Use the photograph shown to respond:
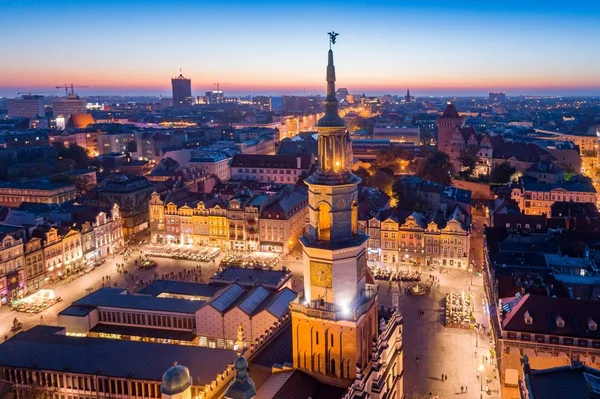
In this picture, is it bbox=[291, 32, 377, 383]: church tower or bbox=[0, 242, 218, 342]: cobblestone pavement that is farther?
bbox=[0, 242, 218, 342]: cobblestone pavement

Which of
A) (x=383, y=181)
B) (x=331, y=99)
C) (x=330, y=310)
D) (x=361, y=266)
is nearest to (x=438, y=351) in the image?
(x=361, y=266)

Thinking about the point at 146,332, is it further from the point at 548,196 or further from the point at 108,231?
the point at 548,196

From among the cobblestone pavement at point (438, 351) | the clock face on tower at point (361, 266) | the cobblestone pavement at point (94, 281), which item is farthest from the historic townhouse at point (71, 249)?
the clock face on tower at point (361, 266)

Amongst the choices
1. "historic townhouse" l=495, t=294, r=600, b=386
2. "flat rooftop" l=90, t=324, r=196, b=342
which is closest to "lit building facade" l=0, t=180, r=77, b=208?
"flat rooftop" l=90, t=324, r=196, b=342

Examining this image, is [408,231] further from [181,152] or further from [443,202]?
[181,152]

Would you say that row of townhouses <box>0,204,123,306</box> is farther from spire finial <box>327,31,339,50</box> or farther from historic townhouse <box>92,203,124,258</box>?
spire finial <box>327,31,339,50</box>
